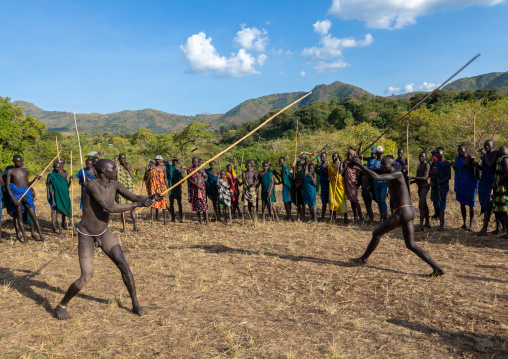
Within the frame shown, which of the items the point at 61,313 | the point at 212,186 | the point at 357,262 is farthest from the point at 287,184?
the point at 61,313

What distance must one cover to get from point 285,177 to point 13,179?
6.51 metres

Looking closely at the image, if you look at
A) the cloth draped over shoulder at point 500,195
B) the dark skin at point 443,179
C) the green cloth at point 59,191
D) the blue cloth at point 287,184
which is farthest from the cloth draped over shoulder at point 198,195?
the cloth draped over shoulder at point 500,195

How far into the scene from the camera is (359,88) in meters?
194

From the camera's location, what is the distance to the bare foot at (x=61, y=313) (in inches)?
166

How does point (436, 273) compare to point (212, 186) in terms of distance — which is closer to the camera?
point (436, 273)

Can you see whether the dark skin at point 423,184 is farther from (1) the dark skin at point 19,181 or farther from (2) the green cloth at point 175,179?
(1) the dark skin at point 19,181

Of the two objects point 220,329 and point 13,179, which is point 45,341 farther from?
point 13,179

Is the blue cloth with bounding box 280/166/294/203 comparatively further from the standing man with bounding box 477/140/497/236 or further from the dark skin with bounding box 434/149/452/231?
the standing man with bounding box 477/140/497/236

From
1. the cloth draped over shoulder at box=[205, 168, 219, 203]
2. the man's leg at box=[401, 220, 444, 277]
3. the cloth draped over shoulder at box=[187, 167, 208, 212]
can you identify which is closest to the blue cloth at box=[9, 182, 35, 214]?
the cloth draped over shoulder at box=[187, 167, 208, 212]

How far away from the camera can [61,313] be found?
4246 millimetres

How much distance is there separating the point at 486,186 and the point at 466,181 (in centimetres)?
45

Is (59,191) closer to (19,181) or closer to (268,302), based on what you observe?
(19,181)

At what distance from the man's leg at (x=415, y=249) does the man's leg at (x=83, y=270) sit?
14.0 ft

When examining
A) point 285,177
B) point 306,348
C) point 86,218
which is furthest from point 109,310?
point 285,177
